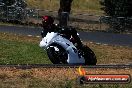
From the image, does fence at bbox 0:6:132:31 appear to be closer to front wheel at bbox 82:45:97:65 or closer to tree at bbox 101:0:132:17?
tree at bbox 101:0:132:17

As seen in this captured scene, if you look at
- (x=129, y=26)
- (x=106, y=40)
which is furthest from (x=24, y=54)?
(x=129, y=26)

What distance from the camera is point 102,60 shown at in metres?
20.7

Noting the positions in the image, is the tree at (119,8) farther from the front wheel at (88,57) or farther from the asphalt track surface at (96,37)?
the front wheel at (88,57)

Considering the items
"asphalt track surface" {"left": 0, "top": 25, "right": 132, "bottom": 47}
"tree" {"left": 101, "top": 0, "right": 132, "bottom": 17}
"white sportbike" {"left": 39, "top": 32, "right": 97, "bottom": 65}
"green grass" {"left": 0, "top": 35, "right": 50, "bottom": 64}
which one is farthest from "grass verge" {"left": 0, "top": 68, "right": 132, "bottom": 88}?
"tree" {"left": 101, "top": 0, "right": 132, "bottom": 17}

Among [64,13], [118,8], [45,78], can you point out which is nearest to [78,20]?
[64,13]

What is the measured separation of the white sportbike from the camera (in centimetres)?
1391

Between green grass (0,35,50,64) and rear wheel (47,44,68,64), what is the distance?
10.5 feet

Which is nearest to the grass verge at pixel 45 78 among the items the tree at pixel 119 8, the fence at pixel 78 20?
the fence at pixel 78 20

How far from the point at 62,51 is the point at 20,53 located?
21.8 feet

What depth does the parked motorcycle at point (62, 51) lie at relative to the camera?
1391cm

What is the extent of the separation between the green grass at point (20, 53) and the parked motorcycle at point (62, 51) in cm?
328

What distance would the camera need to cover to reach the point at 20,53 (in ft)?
67.7

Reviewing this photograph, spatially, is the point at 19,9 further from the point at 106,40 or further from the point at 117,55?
the point at 117,55

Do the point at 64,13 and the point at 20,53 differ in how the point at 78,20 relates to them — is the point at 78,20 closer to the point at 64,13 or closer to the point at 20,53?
the point at 64,13
